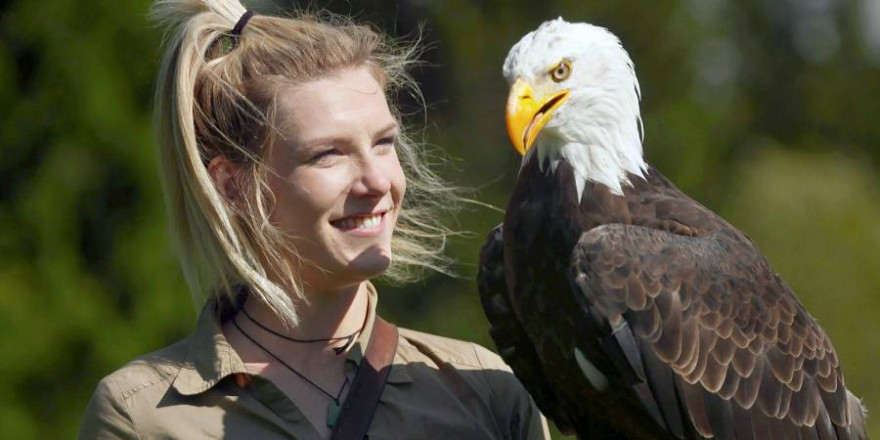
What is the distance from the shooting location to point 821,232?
6906mm

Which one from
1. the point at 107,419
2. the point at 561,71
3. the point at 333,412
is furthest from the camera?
the point at 561,71

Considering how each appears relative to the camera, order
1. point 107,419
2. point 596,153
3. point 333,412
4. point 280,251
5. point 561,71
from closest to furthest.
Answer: point 107,419 < point 333,412 < point 280,251 < point 561,71 < point 596,153

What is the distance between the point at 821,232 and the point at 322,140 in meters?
4.32

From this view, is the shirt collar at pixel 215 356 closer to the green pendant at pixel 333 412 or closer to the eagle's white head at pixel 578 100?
the green pendant at pixel 333 412

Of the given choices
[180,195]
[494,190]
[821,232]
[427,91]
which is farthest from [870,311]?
[180,195]

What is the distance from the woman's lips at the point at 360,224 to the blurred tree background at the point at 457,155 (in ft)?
2.77

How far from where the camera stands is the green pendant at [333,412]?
3.16m

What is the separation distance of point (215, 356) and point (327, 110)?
0.63 m

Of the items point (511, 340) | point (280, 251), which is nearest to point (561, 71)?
point (511, 340)

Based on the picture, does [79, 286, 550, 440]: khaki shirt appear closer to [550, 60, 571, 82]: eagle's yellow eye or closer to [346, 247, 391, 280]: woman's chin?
[346, 247, 391, 280]: woman's chin

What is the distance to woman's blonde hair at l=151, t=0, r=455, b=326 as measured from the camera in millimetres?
3229

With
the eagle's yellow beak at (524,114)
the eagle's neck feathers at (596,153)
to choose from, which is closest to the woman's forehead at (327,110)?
the eagle's yellow beak at (524,114)

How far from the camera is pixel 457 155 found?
6.71 meters

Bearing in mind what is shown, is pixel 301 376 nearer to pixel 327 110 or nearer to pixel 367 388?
pixel 367 388
